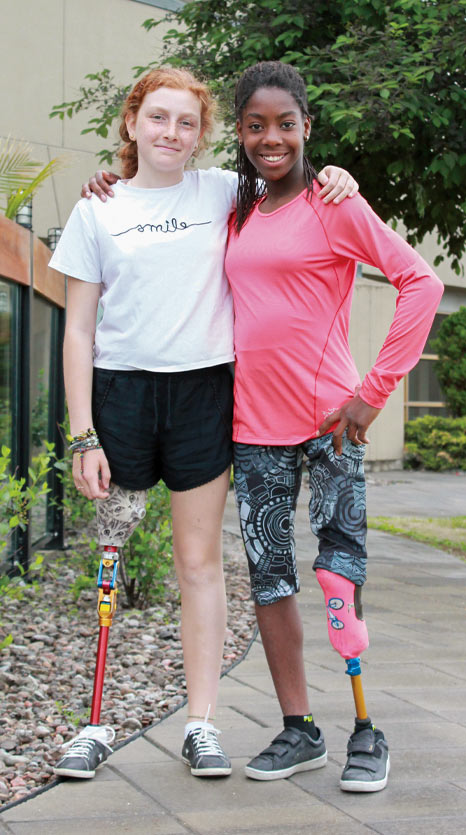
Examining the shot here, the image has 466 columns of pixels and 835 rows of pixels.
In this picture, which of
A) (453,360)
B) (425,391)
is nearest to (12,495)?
(453,360)

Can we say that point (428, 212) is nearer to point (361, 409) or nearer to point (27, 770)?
point (361, 409)

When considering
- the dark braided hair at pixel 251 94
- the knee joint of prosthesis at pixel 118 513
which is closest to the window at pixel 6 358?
the knee joint of prosthesis at pixel 118 513

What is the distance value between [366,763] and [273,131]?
5.56 feet

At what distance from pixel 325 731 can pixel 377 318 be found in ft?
38.3

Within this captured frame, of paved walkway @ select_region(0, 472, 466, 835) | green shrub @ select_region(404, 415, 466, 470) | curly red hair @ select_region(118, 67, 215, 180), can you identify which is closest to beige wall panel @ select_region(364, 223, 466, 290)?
green shrub @ select_region(404, 415, 466, 470)

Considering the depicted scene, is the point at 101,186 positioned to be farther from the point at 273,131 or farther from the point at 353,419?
the point at 353,419

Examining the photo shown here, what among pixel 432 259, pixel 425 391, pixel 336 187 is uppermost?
pixel 432 259

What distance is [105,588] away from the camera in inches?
109

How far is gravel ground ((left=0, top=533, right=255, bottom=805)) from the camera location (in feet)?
9.90

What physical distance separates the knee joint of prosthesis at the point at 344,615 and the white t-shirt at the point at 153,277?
680 mm

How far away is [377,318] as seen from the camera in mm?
14336

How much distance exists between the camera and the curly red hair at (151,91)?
276cm

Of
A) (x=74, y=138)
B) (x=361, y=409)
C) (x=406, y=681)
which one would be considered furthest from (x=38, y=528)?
(x=74, y=138)

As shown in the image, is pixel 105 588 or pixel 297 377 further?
pixel 105 588
